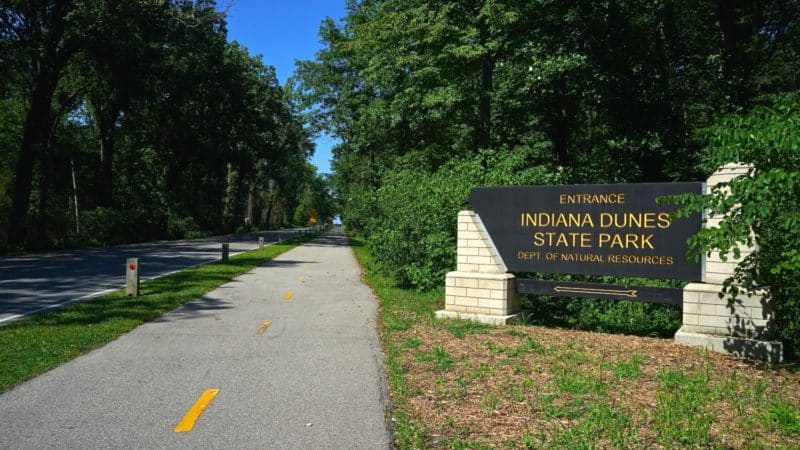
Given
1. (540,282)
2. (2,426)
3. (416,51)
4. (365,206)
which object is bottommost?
(2,426)

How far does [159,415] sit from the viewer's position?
15.8 ft

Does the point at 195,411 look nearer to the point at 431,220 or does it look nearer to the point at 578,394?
the point at 578,394

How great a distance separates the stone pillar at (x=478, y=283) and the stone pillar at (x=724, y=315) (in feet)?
8.16

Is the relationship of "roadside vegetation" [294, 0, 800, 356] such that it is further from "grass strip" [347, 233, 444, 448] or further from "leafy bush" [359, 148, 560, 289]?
"grass strip" [347, 233, 444, 448]

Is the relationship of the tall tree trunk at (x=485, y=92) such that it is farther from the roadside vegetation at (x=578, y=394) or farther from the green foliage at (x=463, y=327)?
the roadside vegetation at (x=578, y=394)

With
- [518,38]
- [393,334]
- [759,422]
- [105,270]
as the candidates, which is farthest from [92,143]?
[759,422]

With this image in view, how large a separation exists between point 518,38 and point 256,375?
16410 mm

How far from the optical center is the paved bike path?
172 inches

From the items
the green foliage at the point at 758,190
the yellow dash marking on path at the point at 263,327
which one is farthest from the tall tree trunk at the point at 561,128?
the green foliage at the point at 758,190

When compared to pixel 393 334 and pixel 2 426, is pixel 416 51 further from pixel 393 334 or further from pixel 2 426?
pixel 2 426

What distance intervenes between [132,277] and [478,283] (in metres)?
7.18

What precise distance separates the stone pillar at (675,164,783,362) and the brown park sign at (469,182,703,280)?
0.26 meters

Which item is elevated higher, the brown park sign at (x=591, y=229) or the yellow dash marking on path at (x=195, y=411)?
the brown park sign at (x=591, y=229)

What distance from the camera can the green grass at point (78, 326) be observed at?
6539 millimetres
